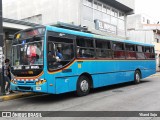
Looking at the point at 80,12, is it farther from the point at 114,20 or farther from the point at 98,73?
the point at 98,73

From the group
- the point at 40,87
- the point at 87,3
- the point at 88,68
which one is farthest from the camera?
the point at 87,3

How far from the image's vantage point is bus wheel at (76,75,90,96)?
11.1 metres

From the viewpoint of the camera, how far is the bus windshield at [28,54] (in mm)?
9641

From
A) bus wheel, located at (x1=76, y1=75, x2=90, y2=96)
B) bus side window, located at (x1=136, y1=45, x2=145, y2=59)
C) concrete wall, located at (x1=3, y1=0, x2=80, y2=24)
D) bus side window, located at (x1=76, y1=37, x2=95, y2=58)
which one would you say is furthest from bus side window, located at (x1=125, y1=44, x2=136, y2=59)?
concrete wall, located at (x1=3, y1=0, x2=80, y2=24)

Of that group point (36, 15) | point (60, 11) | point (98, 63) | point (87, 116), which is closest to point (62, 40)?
point (98, 63)

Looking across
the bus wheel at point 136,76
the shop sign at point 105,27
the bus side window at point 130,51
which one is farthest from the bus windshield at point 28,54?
the shop sign at point 105,27

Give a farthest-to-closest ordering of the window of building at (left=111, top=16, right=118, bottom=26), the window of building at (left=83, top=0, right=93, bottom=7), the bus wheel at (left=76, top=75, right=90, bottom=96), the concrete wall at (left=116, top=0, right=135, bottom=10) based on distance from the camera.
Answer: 1. the concrete wall at (left=116, top=0, right=135, bottom=10)
2. the window of building at (left=111, top=16, right=118, bottom=26)
3. the window of building at (left=83, top=0, right=93, bottom=7)
4. the bus wheel at (left=76, top=75, right=90, bottom=96)

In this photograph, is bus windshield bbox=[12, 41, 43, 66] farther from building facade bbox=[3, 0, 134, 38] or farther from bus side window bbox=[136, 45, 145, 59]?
building facade bbox=[3, 0, 134, 38]

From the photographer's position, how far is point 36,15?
83.7 feet

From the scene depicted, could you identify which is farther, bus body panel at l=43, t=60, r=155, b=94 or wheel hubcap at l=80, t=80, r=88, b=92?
wheel hubcap at l=80, t=80, r=88, b=92

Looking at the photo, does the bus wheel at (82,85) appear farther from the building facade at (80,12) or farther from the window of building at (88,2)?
the window of building at (88,2)

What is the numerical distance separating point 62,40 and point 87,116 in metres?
4.03

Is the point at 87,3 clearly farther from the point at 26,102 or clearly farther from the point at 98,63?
the point at 26,102

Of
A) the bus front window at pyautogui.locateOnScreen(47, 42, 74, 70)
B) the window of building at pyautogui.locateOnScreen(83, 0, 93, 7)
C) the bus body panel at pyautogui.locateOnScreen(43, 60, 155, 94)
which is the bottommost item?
the bus body panel at pyautogui.locateOnScreen(43, 60, 155, 94)
